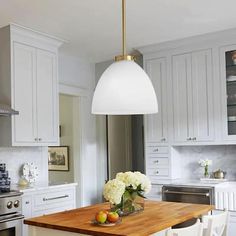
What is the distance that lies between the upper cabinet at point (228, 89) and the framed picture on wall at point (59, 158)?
2.82m

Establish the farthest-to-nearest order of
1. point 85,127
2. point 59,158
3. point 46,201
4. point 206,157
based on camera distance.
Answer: point 59,158
point 85,127
point 206,157
point 46,201

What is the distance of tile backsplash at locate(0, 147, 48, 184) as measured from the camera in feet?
13.7

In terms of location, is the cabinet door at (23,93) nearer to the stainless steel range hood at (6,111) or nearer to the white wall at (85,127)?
the stainless steel range hood at (6,111)

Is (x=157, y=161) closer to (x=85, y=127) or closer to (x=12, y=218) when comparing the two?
(x=85, y=127)

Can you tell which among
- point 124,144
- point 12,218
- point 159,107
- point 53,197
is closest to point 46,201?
point 53,197

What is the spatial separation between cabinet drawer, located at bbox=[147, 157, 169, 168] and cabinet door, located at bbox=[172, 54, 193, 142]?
315 mm

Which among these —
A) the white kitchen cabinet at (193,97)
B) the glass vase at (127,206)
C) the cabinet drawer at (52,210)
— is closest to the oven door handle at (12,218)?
the cabinet drawer at (52,210)

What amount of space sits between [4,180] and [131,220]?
6.14 feet

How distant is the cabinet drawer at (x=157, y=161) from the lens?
15.1 ft

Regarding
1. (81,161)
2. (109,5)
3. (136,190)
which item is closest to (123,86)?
(136,190)

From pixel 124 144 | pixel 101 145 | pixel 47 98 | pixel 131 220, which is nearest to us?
pixel 131 220

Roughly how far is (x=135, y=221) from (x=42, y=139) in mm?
2089

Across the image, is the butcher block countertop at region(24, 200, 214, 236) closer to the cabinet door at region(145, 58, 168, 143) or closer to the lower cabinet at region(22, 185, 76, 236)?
the lower cabinet at region(22, 185, 76, 236)

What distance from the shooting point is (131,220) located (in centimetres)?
245
